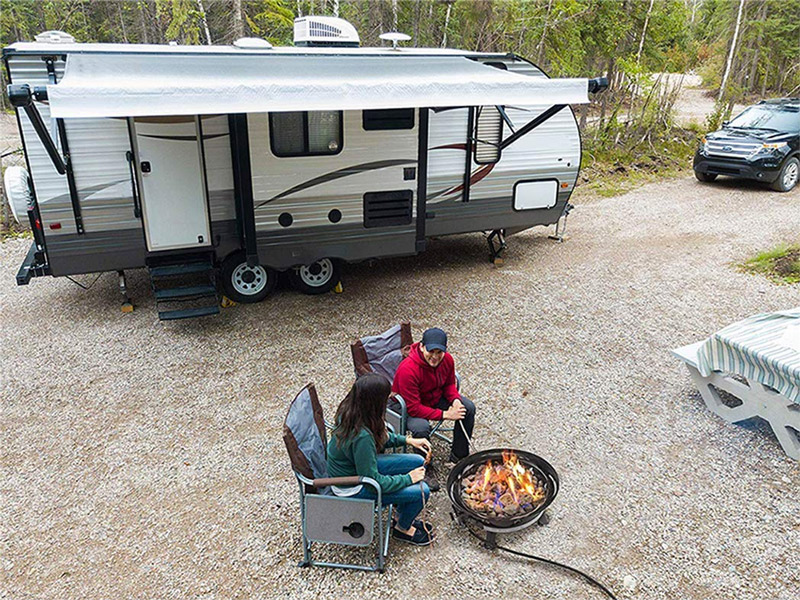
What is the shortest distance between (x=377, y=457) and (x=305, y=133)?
4.02 metres

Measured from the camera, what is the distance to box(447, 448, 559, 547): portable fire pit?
3525mm

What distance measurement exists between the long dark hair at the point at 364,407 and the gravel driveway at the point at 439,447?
0.83 metres

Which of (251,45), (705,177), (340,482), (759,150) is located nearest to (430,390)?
(340,482)

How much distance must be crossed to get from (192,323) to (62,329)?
1270 mm

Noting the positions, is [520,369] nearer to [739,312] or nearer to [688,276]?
[739,312]

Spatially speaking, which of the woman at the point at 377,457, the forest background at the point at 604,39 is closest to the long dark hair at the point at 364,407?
the woman at the point at 377,457

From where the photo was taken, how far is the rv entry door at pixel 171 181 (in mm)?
6008

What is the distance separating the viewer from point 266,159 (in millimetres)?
6316

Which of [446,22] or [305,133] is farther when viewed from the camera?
[446,22]

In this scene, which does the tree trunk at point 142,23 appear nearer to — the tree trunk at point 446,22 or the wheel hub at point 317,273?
the tree trunk at point 446,22

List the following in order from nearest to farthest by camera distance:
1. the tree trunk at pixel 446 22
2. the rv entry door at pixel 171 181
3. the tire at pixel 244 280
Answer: the rv entry door at pixel 171 181
the tire at pixel 244 280
the tree trunk at pixel 446 22

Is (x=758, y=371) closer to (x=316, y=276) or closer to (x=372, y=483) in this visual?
(x=372, y=483)

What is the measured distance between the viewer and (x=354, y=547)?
3.59 meters

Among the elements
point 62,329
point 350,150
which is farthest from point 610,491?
point 62,329
